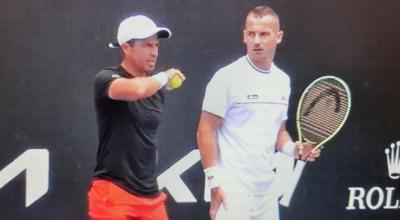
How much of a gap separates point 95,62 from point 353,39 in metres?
1.28

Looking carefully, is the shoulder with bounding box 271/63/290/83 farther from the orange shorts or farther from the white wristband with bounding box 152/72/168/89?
the orange shorts

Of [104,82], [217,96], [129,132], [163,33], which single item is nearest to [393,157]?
[217,96]

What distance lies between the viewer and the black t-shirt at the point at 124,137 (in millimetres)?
2727

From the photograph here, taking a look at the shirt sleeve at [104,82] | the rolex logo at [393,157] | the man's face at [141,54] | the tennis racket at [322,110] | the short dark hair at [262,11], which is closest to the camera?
the shirt sleeve at [104,82]

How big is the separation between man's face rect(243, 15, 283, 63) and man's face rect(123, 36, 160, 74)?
559 millimetres

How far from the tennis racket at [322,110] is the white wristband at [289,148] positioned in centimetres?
6

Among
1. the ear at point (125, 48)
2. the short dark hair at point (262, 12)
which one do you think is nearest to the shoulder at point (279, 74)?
the short dark hair at point (262, 12)

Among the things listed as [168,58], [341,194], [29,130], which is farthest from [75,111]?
[341,194]

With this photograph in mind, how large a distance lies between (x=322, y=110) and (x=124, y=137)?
0.98m

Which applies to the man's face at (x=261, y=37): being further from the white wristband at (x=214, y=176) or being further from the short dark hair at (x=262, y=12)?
the white wristband at (x=214, y=176)

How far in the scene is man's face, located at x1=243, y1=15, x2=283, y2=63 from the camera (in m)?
3.24

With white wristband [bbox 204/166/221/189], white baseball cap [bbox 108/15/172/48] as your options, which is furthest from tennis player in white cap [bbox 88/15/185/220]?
white wristband [bbox 204/166/221/189]

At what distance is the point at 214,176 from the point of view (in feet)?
10.5

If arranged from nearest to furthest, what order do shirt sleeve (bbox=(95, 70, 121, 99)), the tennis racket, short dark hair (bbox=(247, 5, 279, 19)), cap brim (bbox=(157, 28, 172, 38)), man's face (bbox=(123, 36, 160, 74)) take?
shirt sleeve (bbox=(95, 70, 121, 99)) → man's face (bbox=(123, 36, 160, 74)) → cap brim (bbox=(157, 28, 172, 38)) → the tennis racket → short dark hair (bbox=(247, 5, 279, 19))
